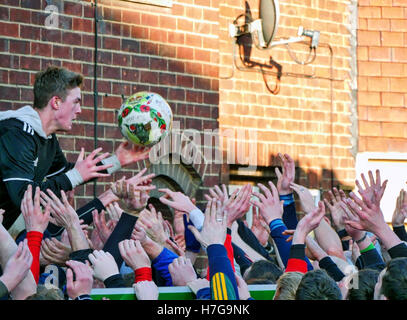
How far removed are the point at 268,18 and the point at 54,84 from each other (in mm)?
A: 5012

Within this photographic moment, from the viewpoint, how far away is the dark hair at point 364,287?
415 centimetres

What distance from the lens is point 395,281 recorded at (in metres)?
3.74

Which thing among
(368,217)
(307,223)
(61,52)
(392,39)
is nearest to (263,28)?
(392,39)

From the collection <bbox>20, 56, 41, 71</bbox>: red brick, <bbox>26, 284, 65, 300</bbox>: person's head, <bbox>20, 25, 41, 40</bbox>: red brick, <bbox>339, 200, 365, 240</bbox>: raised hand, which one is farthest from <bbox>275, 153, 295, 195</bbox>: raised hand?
<bbox>20, 25, 41, 40</bbox>: red brick

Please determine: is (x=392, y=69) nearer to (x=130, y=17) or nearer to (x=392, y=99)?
(x=392, y=99)

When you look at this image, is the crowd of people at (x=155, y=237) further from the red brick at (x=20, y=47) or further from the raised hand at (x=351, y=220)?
the red brick at (x=20, y=47)

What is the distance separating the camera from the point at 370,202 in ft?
15.8

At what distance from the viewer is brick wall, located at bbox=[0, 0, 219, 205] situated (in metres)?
9.03

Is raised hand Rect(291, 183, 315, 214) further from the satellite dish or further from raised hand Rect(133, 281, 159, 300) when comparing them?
the satellite dish

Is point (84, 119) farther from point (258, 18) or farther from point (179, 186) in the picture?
point (258, 18)

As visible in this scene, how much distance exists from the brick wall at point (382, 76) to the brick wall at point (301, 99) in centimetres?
26
